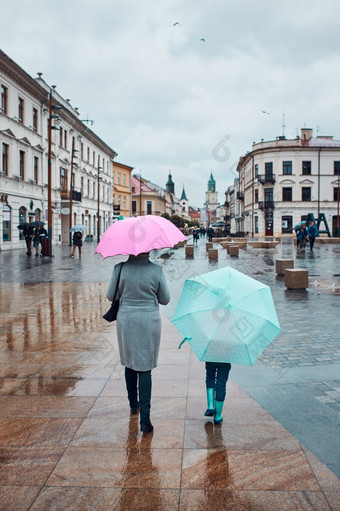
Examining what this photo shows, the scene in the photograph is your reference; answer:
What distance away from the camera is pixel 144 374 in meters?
3.72

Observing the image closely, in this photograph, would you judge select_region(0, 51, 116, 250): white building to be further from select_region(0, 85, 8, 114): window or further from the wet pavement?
the wet pavement

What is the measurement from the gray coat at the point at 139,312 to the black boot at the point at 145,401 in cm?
10

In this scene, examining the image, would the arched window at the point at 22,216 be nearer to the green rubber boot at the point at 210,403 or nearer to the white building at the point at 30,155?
the white building at the point at 30,155

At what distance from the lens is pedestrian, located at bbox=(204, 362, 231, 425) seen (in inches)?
149

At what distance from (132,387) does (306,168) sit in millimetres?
61328

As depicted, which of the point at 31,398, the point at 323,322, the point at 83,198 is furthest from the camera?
the point at 83,198

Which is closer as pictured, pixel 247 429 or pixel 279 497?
pixel 279 497

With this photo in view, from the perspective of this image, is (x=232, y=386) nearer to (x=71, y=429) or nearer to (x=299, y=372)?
(x=299, y=372)

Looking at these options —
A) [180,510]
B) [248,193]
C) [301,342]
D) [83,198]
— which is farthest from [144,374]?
[248,193]

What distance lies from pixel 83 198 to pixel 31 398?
4735 centimetres

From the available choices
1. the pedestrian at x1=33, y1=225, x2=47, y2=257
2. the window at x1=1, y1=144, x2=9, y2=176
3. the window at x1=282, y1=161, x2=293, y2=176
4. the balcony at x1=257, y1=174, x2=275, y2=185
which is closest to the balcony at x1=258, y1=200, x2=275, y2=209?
the balcony at x1=257, y1=174, x2=275, y2=185

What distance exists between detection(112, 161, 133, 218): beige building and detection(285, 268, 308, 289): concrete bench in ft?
199

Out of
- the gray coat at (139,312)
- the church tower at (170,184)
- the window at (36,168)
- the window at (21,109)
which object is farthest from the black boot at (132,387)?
the church tower at (170,184)

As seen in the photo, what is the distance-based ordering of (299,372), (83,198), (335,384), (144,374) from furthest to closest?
(83,198), (299,372), (335,384), (144,374)
